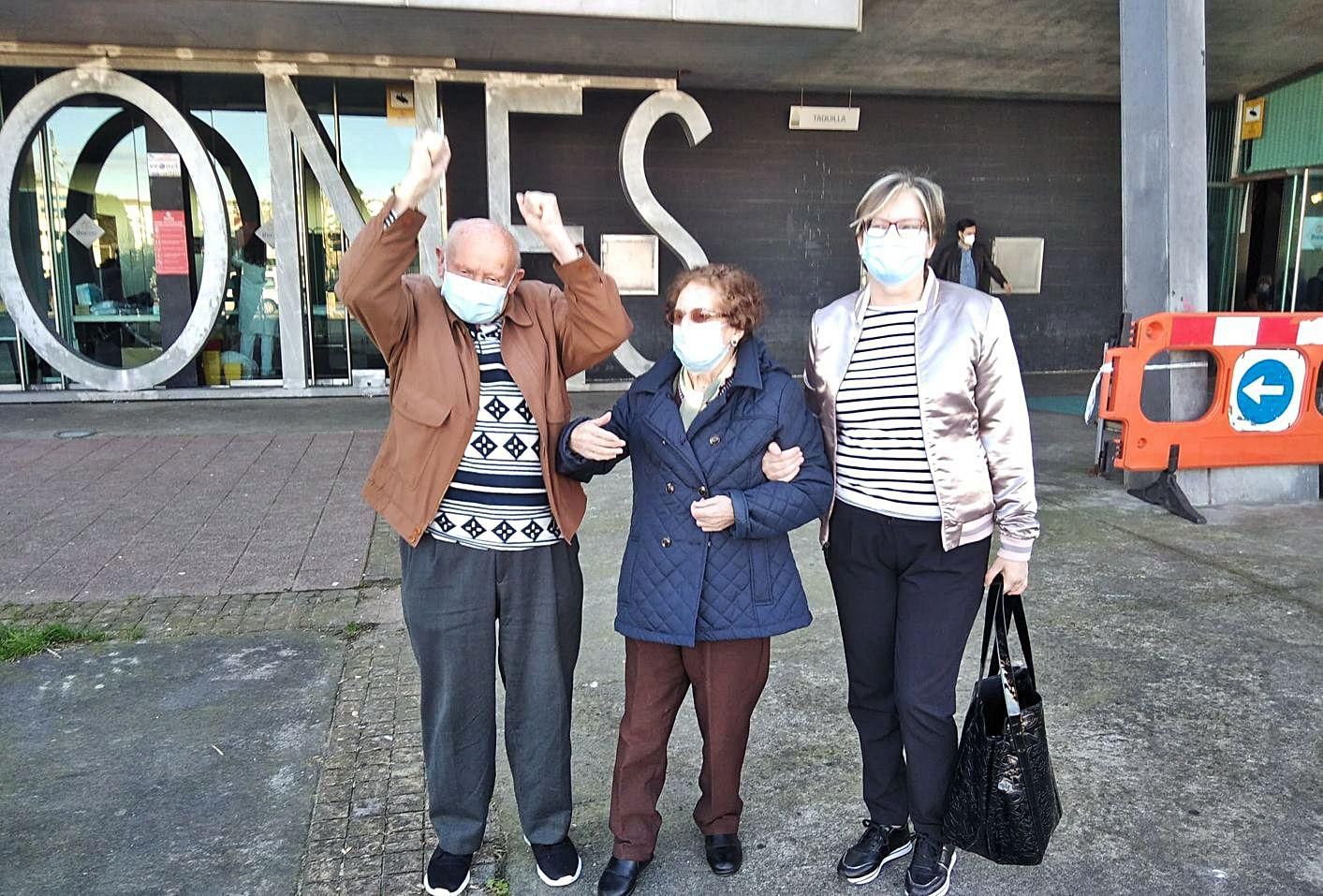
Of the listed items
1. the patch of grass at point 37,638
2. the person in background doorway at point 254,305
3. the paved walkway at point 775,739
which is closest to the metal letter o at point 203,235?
the person in background doorway at point 254,305

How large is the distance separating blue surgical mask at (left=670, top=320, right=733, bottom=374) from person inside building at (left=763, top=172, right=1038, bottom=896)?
0.30 m

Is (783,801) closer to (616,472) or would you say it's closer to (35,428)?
(616,472)

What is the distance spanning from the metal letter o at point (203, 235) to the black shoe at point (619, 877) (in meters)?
9.83

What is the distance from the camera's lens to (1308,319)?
6465 mm

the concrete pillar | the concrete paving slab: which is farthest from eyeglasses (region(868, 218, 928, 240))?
the concrete pillar

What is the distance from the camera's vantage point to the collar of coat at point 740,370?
2527mm

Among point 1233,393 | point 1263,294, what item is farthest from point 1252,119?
point 1233,393

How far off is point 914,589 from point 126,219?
1114 cm

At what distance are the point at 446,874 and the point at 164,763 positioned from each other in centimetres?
130

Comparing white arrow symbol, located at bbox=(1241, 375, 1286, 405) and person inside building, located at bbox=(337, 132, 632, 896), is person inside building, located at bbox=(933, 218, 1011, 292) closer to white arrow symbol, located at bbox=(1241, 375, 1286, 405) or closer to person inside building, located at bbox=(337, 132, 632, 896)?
white arrow symbol, located at bbox=(1241, 375, 1286, 405)

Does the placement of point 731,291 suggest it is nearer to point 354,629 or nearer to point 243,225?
point 354,629

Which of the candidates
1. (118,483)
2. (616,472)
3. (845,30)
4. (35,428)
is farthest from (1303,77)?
(35,428)

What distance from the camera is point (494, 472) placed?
2.53 meters

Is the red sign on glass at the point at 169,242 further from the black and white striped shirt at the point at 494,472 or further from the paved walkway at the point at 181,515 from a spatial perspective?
the black and white striped shirt at the point at 494,472
